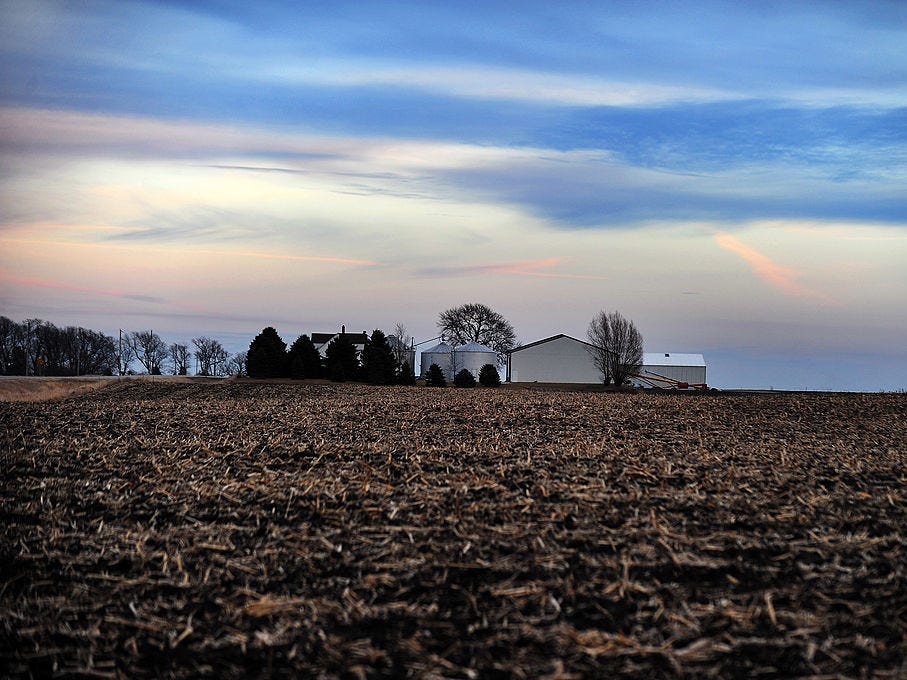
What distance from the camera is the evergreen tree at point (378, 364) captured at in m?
33.9

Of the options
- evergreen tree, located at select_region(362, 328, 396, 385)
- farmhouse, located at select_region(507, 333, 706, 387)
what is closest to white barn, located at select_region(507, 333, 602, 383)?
farmhouse, located at select_region(507, 333, 706, 387)

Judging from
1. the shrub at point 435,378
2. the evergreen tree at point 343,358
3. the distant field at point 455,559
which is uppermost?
the evergreen tree at point 343,358

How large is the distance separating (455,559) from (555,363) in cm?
5160

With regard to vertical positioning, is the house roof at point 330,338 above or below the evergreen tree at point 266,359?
above

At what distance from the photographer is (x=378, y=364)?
3441 cm

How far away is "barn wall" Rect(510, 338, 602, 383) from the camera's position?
56.3 metres

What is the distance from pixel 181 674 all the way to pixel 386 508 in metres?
2.39

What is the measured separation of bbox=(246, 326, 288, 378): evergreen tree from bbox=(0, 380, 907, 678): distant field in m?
25.5

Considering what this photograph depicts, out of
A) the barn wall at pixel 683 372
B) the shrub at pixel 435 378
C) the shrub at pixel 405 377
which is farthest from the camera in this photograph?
the barn wall at pixel 683 372

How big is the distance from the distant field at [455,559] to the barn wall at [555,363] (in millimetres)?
46649

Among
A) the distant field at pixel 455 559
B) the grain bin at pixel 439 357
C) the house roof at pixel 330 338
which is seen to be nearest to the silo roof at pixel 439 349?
the grain bin at pixel 439 357

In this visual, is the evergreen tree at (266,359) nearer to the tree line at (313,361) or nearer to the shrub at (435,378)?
the tree line at (313,361)

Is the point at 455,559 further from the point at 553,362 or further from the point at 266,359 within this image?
the point at 553,362

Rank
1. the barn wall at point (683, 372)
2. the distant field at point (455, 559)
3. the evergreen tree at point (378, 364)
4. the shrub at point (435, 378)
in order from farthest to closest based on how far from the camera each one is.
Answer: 1. the barn wall at point (683, 372)
2. the shrub at point (435, 378)
3. the evergreen tree at point (378, 364)
4. the distant field at point (455, 559)
